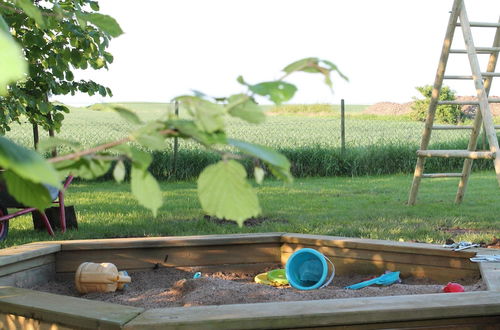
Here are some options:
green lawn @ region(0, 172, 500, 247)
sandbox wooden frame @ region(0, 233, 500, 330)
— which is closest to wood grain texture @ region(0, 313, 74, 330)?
sandbox wooden frame @ region(0, 233, 500, 330)

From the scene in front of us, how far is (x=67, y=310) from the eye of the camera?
86.2 inches

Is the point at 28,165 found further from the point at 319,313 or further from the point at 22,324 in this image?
the point at 22,324

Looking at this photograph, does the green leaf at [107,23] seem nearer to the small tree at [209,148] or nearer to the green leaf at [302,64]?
the small tree at [209,148]

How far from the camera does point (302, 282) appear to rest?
11.8 ft

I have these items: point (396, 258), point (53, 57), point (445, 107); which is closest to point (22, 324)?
point (396, 258)

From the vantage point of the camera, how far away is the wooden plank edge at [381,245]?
3.37 meters

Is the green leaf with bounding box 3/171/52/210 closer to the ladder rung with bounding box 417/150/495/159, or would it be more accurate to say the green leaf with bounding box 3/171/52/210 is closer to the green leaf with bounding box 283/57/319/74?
the green leaf with bounding box 283/57/319/74

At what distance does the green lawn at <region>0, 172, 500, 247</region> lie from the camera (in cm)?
605

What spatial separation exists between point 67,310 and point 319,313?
0.85 metres

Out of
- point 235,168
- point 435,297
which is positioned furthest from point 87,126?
point 235,168

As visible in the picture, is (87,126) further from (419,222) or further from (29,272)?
(29,272)

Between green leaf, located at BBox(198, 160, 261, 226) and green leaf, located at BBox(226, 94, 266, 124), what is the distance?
2.1 inches

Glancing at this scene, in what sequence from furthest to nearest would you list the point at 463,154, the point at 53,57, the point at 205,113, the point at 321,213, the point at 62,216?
1. the point at 321,213
2. the point at 463,154
3. the point at 62,216
4. the point at 53,57
5. the point at 205,113

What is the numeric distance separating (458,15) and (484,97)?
1071mm
